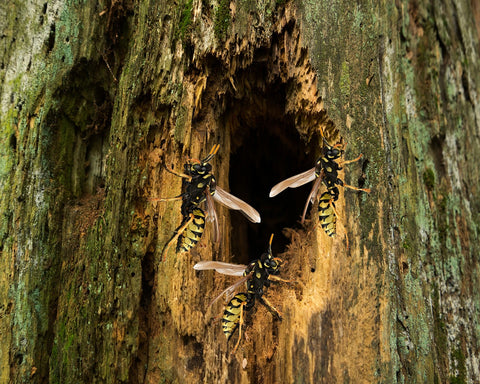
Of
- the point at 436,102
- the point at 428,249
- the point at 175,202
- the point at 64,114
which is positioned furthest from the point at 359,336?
the point at 64,114

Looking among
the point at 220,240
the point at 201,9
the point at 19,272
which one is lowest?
the point at 19,272

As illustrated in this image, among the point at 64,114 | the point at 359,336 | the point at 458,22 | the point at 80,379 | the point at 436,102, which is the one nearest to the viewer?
the point at 359,336

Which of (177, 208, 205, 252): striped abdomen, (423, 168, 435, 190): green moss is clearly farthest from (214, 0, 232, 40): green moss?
(423, 168, 435, 190): green moss

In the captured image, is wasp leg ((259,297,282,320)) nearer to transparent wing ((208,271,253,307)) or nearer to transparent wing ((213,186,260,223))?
transparent wing ((208,271,253,307))

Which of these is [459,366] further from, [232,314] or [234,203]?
[234,203]

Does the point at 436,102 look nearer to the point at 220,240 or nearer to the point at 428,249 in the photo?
the point at 428,249

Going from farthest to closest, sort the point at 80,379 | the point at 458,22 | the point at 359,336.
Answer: the point at 458,22 < the point at 80,379 < the point at 359,336

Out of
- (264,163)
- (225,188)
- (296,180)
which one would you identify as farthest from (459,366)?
(264,163)
